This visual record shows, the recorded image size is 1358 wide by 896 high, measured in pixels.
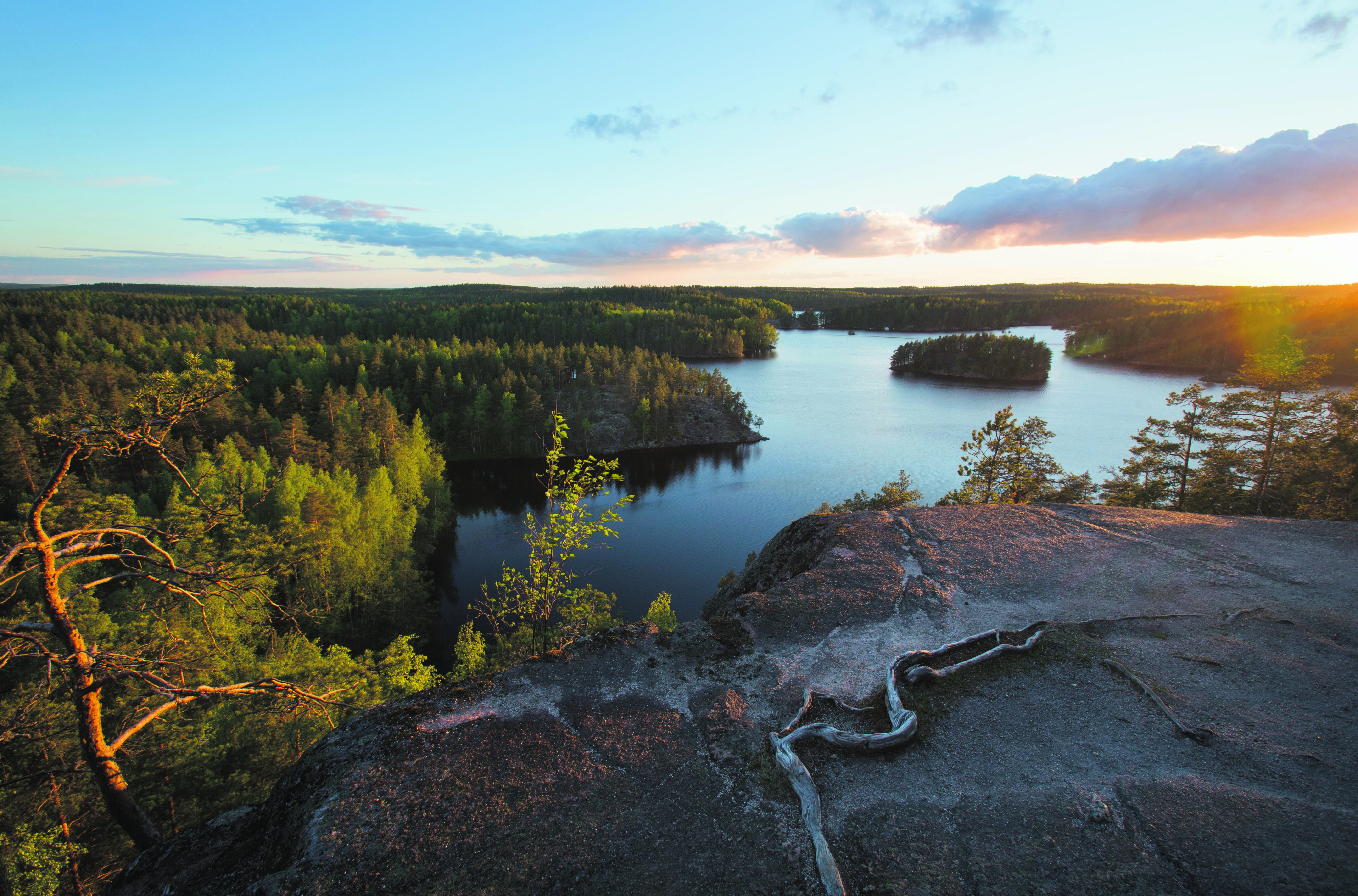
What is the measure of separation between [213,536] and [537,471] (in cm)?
2568

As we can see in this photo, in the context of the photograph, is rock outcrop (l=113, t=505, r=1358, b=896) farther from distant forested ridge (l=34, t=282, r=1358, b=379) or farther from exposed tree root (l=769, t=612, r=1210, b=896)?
distant forested ridge (l=34, t=282, r=1358, b=379)

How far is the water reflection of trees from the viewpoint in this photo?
150 ft

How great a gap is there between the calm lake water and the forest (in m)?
4.33

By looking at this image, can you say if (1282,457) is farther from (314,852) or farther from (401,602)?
(401,602)

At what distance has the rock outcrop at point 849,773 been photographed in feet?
17.5

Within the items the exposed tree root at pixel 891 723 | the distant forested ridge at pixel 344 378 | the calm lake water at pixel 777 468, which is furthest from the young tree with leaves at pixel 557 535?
the distant forested ridge at pixel 344 378

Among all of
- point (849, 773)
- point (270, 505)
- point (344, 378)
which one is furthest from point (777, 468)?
point (344, 378)

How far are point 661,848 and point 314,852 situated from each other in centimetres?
345

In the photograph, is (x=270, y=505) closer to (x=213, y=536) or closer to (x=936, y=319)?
(x=213, y=536)

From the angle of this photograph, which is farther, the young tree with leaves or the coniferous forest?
the young tree with leaves

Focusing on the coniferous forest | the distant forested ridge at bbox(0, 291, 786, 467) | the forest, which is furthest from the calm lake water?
the distant forested ridge at bbox(0, 291, 786, 467)

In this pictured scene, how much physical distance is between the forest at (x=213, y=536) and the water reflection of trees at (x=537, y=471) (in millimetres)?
3434

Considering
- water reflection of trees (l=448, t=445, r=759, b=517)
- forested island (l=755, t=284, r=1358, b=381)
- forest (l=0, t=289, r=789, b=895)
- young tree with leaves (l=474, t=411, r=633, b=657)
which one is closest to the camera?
forest (l=0, t=289, r=789, b=895)

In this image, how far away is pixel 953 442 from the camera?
5553cm
